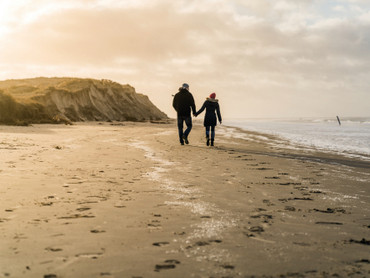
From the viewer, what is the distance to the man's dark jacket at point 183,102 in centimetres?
1441

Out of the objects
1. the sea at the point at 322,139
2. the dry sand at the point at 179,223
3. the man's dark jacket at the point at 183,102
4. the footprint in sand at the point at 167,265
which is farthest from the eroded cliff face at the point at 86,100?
the footprint in sand at the point at 167,265

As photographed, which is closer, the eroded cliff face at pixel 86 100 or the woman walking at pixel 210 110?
the woman walking at pixel 210 110

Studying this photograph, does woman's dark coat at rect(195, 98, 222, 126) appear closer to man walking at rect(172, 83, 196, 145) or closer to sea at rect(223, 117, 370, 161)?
man walking at rect(172, 83, 196, 145)

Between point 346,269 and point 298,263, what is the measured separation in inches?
13.8

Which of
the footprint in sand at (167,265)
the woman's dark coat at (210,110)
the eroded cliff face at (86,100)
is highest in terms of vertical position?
the eroded cliff face at (86,100)

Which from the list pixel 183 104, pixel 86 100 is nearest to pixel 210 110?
pixel 183 104

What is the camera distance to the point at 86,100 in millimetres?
54969

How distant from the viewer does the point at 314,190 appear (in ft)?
19.2

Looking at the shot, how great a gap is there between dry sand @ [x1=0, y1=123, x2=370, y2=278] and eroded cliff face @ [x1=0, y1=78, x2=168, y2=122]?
27907mm

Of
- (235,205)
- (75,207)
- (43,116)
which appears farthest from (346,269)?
(43,116)

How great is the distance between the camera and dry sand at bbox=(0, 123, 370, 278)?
2.76 m

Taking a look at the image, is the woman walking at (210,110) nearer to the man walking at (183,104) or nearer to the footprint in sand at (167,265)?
the man walking at (183,104)

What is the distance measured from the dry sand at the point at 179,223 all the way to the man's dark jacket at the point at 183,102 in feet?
23.4

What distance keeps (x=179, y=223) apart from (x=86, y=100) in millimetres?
53710
